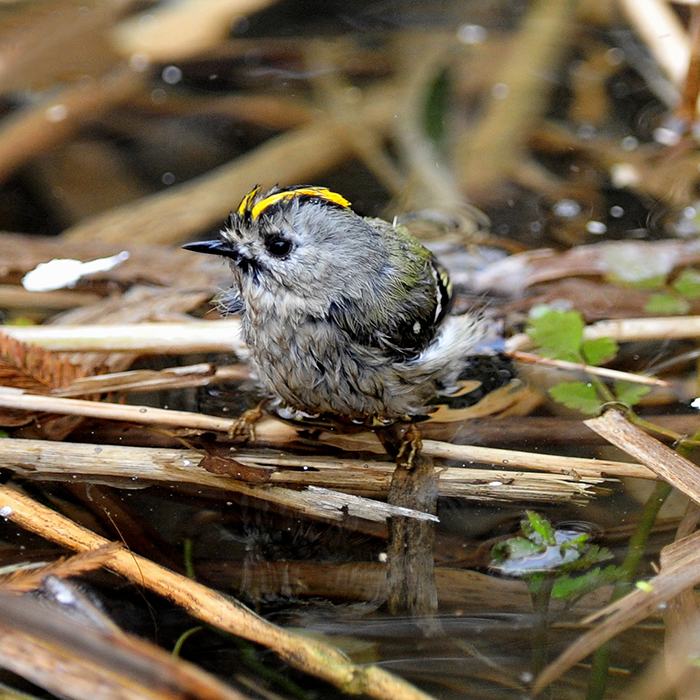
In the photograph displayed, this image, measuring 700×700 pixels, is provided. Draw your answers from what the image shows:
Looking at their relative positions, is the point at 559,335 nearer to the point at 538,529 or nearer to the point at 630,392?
the point at 630,392

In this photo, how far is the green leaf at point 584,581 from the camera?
2.59 m

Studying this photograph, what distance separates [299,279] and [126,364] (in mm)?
935

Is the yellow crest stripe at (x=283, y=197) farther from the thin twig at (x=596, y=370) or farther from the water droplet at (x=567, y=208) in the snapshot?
the water droplet at (x=567, y=208)

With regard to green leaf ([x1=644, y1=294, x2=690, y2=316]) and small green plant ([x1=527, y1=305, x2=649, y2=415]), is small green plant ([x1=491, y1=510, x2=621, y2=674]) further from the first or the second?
green leaf ([x1=644, y1=294, x2=690, y2=316])

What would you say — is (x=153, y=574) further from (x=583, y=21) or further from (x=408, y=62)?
(x=583, y=21)

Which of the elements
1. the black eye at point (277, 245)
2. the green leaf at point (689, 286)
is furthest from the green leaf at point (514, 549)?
the green leaf at point (689, 286)

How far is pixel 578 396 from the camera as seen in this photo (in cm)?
329

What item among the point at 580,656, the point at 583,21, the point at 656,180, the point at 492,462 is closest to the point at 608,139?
the point at 656,180

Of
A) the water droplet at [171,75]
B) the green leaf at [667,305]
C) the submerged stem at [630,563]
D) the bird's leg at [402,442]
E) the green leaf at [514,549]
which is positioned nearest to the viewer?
the submerged stem at [630,563]

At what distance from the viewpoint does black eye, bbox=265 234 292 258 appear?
Result: 9.99 ft

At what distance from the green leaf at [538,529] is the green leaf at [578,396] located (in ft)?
1.73

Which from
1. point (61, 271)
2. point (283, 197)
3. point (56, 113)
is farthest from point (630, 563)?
point (56, 113)

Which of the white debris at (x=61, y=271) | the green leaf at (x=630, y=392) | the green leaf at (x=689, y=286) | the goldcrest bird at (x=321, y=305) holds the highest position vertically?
the goldcrest bird at (x=321, y=305)

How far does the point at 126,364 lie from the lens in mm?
3656
